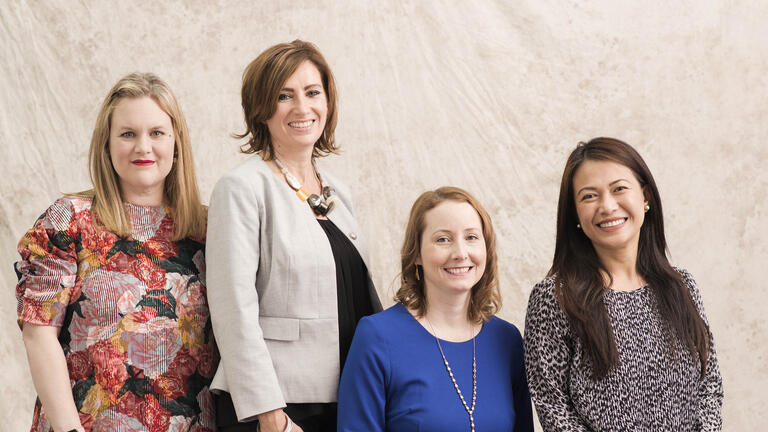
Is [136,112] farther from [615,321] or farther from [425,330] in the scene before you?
[615,321]

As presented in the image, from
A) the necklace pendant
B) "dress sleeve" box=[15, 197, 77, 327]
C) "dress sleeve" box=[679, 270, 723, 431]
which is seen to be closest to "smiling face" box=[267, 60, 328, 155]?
the necklace pendant

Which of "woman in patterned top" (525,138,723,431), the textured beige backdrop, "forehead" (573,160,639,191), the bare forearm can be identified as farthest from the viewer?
the textured beige backdrop

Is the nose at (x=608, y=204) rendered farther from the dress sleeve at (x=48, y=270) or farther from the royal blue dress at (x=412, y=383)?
the dress sleeve at (x=48, y=270)

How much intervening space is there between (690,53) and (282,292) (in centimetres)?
249

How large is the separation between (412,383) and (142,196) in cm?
85

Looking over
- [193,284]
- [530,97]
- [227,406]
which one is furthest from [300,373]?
[530,97]

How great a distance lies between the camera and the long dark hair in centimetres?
198

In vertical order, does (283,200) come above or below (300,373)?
above

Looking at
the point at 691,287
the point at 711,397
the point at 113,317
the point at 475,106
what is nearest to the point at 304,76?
the point at 113,317

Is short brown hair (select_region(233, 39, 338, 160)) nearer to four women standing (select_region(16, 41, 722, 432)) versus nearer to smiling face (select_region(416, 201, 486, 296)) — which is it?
four women standing (select_region(16, 41, 722, 432))

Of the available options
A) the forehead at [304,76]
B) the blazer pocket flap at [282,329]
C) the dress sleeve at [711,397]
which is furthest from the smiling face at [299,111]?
the dress sleeve at [711,397]

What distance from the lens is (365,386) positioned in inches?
76.5

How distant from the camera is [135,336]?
1.93 meters

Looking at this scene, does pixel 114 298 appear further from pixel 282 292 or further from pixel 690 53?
pixel 690 53
